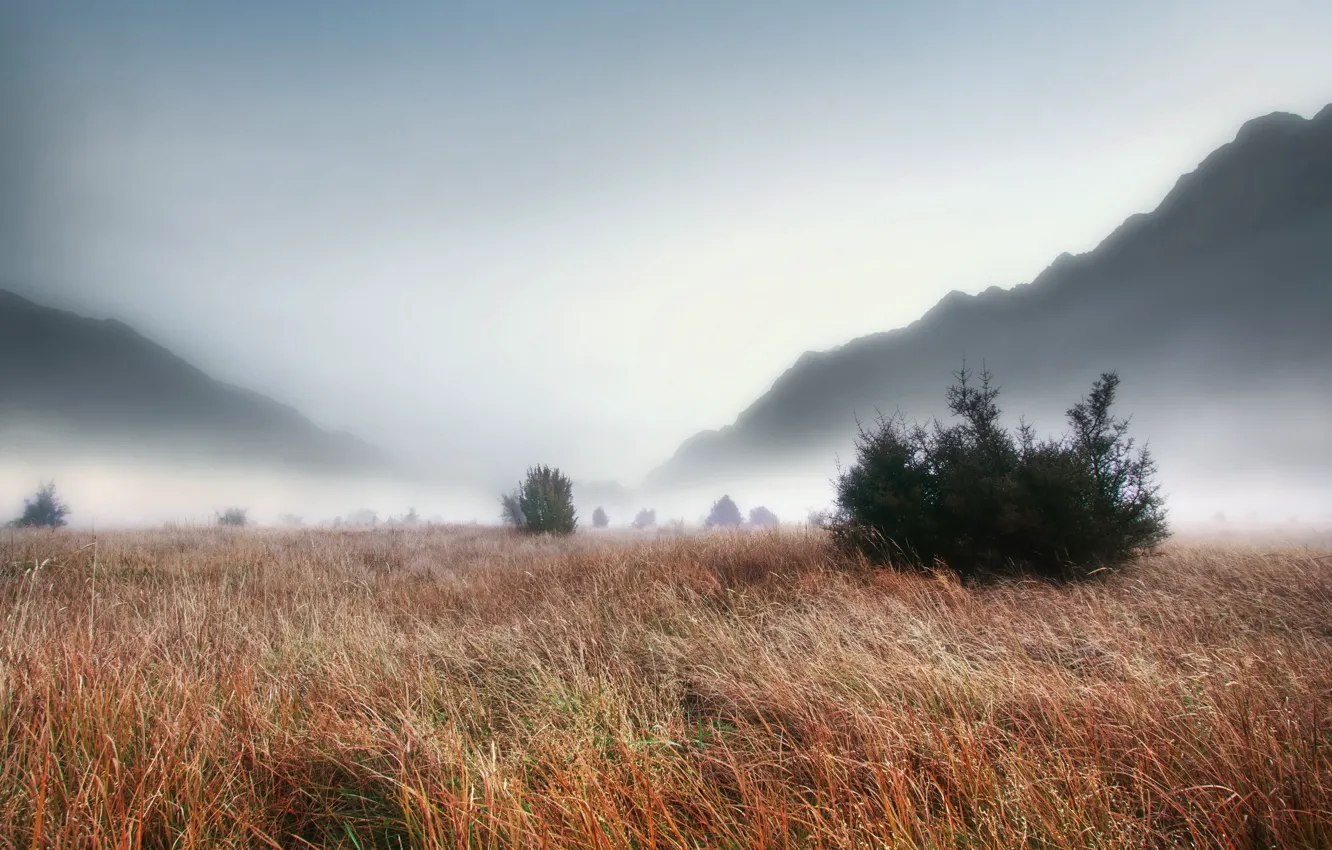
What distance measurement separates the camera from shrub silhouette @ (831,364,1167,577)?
287 inches

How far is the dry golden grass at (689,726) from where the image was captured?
172 cm

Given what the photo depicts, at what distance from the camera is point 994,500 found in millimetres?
7379

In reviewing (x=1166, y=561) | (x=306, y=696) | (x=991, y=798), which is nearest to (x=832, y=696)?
(x=991, y=798)

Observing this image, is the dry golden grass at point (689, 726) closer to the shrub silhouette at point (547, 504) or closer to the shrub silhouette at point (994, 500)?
the shrub silhouette at point (994, 500)

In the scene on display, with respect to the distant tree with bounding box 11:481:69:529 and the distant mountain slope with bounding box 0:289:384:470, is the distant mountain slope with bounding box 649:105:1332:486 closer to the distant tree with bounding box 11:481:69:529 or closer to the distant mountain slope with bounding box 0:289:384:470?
the distant tree with bounding box 11:481:69:529

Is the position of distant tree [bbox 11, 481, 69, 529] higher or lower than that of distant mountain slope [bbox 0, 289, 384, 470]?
lower

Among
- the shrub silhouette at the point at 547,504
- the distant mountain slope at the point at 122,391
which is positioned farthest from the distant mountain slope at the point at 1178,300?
the distant mountain slope at the point at 122,391

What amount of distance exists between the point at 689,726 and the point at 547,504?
18.6 m

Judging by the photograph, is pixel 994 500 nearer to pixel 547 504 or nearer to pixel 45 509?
pixel 547 504

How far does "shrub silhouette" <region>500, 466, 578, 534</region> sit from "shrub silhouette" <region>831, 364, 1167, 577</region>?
1370 centimetres

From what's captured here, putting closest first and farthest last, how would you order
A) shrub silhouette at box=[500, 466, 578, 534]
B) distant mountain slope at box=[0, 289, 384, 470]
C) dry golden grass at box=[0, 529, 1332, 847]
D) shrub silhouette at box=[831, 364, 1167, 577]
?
dry golden grass at box=[0, 529, 1332, 847] → shrub silhouette at box=[831, 364, 1167, 577] → shrub silhouette at box=[500, 466, 578, 534] → distant mountain slope at box=[0, 289, 384, 470]

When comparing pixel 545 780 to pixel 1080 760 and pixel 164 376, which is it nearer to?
pixel 1080 760

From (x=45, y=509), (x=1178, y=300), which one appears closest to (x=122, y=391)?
(x=45, y=509)

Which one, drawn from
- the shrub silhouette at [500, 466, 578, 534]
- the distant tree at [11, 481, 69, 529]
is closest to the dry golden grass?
the shrub silhouette at [500, 466, 578, 534]
